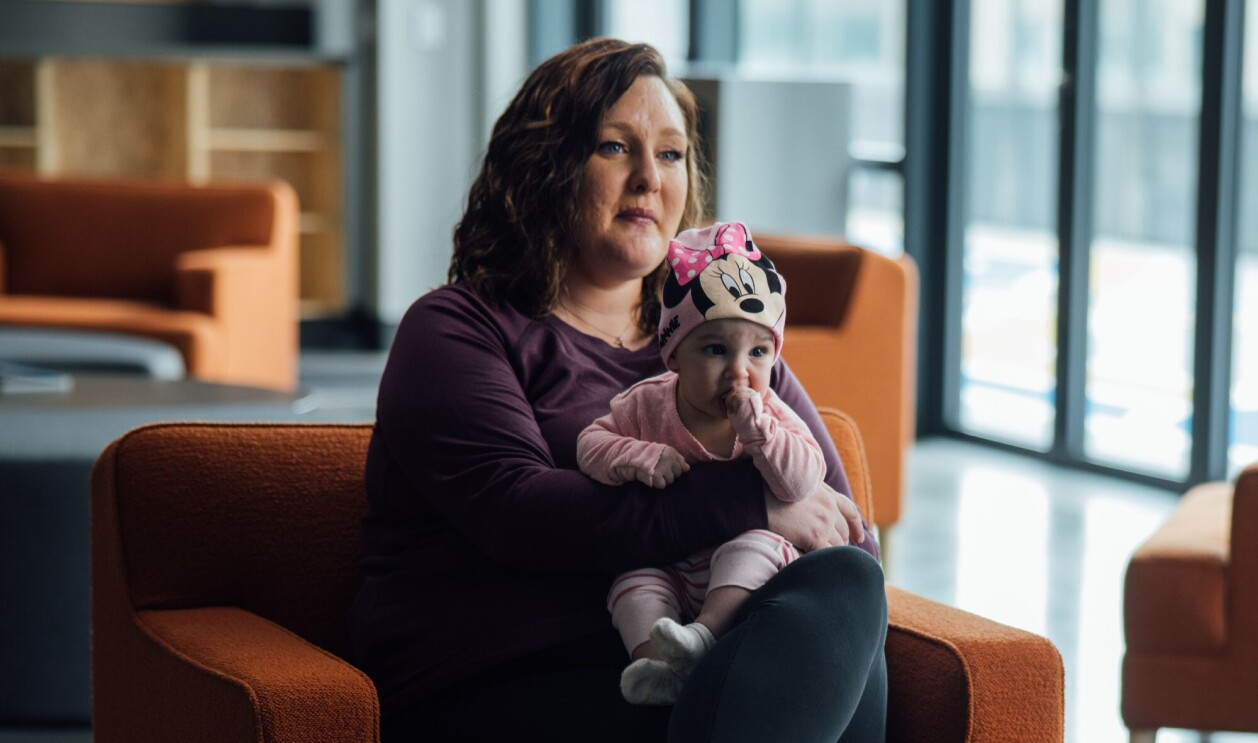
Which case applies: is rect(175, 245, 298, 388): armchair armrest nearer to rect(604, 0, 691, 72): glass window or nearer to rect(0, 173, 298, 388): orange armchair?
rect(0, 173, 298, 388): orange armchair

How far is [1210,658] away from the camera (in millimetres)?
2621

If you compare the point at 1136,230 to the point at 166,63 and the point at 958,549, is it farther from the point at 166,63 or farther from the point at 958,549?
the point at 166,63

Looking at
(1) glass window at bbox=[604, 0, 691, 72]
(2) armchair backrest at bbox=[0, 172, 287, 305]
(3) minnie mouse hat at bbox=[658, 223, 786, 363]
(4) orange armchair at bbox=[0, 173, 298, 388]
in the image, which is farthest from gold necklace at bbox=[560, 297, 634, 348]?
(1) glass window at bbox=[604, 0, 691, 72]

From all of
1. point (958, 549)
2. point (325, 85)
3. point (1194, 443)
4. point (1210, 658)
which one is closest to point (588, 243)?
point (1210, 658)

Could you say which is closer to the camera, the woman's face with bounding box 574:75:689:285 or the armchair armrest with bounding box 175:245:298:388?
the woman's face with bounding box 574:75:689:285

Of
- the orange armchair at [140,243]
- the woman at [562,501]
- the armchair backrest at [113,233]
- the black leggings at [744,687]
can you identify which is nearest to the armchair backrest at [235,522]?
the woman at [562,501]

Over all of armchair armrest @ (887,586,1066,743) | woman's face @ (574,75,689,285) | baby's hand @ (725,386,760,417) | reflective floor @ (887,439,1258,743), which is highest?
woman's face @ (574,75,689,285)

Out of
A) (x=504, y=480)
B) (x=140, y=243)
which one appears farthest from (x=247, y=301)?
(x=504, y=480)

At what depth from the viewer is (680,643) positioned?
5.20 feet

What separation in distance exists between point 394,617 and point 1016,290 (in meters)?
4.49

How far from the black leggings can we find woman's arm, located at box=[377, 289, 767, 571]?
4.5 inches

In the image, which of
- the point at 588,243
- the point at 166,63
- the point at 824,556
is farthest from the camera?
the point at 166,63

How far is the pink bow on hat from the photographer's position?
5.71 ft

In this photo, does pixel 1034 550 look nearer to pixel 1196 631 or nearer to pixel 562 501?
pixel 1196 631
